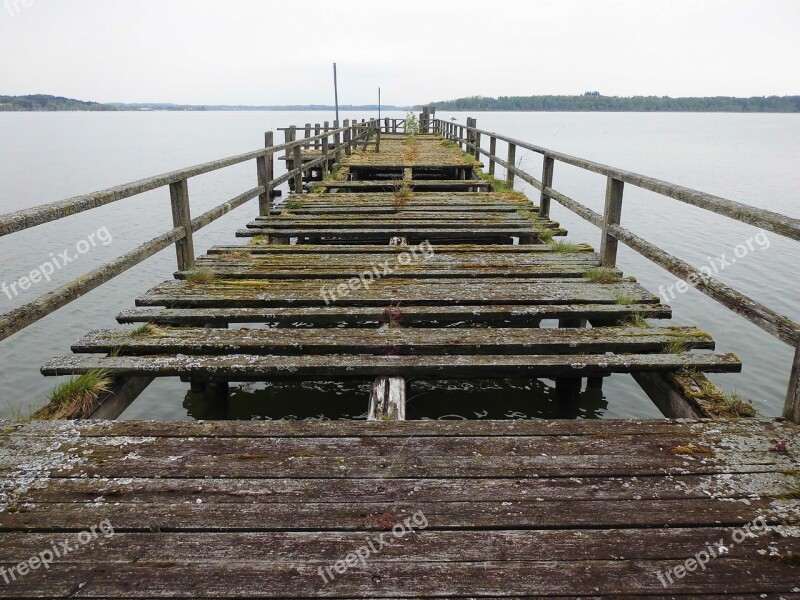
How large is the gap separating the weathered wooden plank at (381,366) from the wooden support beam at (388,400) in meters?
0.09

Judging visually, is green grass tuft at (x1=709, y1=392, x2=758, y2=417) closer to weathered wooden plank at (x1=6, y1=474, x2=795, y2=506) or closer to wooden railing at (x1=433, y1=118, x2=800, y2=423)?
wooden railing at (x1=433, y1=118, x2=800, y2=423)

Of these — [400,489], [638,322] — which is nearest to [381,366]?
[400,489]

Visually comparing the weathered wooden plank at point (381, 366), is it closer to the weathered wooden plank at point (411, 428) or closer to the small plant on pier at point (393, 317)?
the weathered wooden plank at point (411, 428)

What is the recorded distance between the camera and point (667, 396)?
373cm

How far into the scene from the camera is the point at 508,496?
8.13 ft

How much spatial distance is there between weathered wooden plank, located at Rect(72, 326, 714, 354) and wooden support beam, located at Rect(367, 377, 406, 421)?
375 millimetres

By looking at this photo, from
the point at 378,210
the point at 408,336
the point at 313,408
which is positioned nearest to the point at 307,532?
the point at 408,336

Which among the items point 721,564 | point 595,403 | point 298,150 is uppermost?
point 298,150

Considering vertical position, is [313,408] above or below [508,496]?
below

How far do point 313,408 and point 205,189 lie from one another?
23.3 meters

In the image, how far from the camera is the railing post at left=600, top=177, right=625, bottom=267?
5.55 meters

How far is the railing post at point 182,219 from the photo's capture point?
18.0 feet

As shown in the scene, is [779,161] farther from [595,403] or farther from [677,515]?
[677,515]

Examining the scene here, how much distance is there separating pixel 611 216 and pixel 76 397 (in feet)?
15.6
